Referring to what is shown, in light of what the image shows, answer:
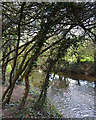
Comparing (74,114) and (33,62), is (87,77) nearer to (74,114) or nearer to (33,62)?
(74,114)

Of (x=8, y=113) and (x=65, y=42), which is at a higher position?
(x=65, y=42)

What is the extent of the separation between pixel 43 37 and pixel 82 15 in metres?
0.84

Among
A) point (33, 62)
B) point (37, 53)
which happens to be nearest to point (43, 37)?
point (37, 53)

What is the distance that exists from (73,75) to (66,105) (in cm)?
529

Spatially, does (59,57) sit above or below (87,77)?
above

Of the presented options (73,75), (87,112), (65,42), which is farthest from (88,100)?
(73,75)

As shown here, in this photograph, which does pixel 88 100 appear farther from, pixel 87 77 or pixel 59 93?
pixel 87 77

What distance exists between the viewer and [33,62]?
1.93 m

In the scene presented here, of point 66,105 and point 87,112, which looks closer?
point 87,112

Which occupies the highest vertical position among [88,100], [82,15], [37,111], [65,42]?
[82,15]

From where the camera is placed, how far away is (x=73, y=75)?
9078mm

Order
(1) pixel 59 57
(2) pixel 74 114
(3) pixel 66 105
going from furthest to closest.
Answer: (3) pixel 66 105 → (2) pixel 74 114 → (1) pixel 59 57

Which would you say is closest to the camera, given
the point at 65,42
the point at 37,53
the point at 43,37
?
the point at 43,37

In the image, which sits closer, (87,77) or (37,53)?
(37,53)
